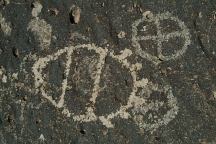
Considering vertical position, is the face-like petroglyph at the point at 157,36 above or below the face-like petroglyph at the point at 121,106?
above

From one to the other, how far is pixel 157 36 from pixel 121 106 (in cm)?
34

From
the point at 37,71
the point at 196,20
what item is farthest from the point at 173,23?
the point at 37,71

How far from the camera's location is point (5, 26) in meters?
2.10

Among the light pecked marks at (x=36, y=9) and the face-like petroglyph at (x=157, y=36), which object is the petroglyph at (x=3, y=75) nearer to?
the light pecked marks at (x=36, y=9)

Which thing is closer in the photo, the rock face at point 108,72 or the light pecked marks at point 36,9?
the rock face at point 108,72

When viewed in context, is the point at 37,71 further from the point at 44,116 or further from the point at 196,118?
the point at 196,118

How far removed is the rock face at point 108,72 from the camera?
1.99 meters

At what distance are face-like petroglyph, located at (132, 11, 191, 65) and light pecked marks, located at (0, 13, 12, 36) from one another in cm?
54

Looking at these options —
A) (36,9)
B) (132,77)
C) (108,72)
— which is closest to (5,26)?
(36,9)

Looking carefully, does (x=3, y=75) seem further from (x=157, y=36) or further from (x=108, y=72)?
(x=157, y=36)

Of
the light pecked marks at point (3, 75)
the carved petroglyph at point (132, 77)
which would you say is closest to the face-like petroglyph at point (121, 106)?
the carved petroglyph at point (132, 77)

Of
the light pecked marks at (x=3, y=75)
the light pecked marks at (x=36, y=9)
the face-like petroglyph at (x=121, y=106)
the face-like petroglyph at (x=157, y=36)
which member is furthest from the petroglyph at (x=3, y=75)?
the face-like petroglyph at (x=157, y=36)

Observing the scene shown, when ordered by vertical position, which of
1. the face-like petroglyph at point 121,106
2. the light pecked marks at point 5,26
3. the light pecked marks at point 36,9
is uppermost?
the light pecked marks at point 36,9

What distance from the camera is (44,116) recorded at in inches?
79.5
